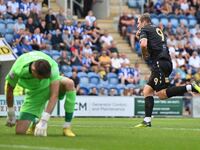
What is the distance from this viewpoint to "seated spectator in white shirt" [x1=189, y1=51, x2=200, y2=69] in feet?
108

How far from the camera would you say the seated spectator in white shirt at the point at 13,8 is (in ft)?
95.2

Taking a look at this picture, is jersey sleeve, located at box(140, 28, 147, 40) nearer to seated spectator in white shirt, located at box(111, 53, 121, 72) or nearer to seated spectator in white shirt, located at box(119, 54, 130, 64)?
seated spectator in white shirt, located at box(111, 53, 121, 72)

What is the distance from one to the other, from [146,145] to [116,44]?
22859 mm

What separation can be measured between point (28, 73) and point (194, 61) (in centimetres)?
2189

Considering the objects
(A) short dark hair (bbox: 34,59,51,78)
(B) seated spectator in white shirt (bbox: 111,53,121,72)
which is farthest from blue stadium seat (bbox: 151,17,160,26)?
(A) short dark hair (bbox: 34,59,51,78)

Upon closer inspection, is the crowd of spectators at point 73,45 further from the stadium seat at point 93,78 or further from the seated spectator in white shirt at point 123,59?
the stadium seat at point 93,78

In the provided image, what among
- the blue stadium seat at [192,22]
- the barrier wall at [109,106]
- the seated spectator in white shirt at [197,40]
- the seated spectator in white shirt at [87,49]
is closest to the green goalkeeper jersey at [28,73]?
the barrier wall at [109,106]

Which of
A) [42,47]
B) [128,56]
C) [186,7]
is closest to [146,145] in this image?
[42,47]

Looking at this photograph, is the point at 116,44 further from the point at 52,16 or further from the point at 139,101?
the point at 139,101

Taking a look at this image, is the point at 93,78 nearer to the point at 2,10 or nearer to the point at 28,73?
the point at 2,10

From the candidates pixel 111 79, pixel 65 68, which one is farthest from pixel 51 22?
pixel 111 79

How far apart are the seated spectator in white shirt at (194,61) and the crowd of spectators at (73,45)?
279 cm

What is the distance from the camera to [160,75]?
16234mm

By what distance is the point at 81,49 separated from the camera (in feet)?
99.1
